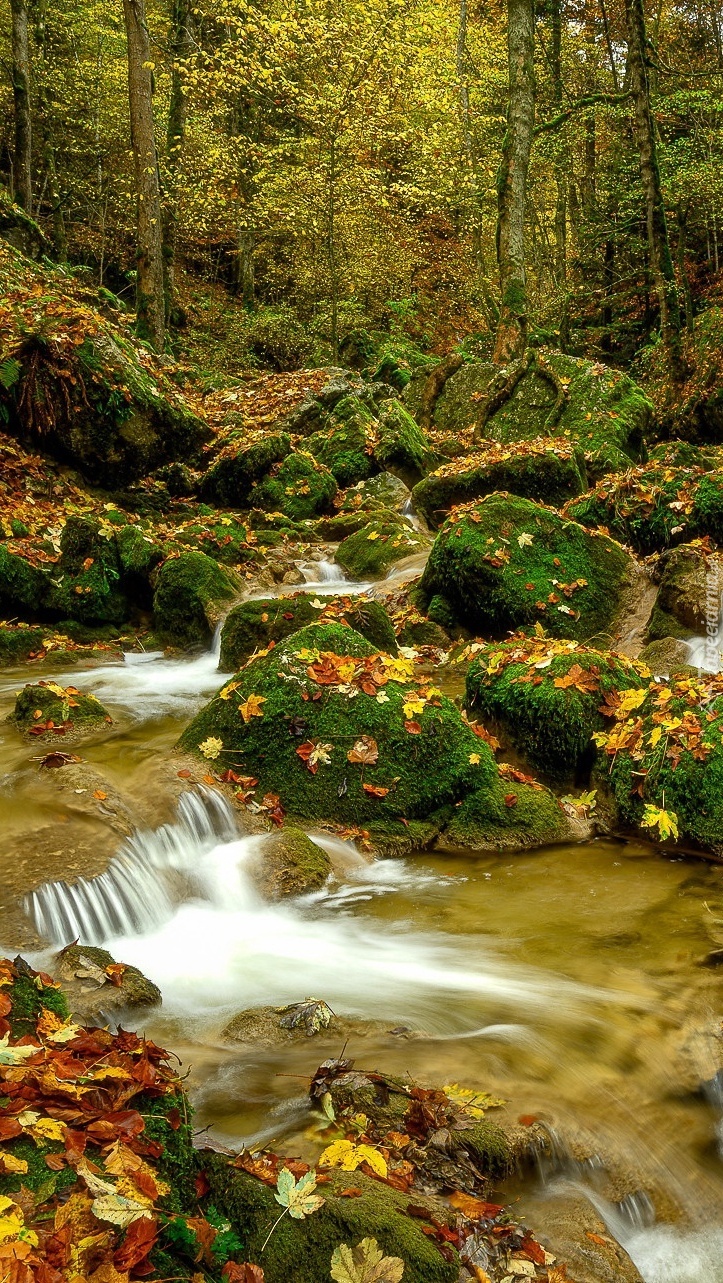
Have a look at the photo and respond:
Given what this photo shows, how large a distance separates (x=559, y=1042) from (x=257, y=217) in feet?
74.8

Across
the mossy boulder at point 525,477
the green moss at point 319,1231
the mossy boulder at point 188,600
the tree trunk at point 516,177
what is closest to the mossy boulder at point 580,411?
the mossy boulder at point 525,477

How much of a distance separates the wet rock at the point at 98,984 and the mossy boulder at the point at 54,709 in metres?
2.67

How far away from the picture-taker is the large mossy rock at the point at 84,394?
11234mm

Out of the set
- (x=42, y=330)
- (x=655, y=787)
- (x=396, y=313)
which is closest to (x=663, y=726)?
(x=655, y=787)

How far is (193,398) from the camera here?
16969 millimetres

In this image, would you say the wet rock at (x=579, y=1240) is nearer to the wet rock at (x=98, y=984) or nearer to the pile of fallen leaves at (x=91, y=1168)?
the pile of fallen leaves at (x=91, y=1168)

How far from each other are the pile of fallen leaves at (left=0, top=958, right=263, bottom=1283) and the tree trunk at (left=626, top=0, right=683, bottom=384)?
48.3ft

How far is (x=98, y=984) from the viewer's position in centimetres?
360

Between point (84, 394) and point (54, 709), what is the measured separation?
6.77 m

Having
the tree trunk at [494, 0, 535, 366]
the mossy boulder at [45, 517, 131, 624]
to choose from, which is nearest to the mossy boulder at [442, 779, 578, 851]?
the mossy boulder at [45, 517, 131, 624]

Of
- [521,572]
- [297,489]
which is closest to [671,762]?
[521,572]

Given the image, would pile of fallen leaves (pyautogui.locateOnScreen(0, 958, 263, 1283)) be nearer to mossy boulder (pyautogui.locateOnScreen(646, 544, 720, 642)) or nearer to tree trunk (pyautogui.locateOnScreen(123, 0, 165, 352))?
mossy boulder (pyautogui.locateOnScreen(646, 544, 720, 642))

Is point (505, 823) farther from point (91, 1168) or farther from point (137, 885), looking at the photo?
point (91, 1168)

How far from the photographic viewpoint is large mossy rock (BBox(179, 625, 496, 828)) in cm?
550
